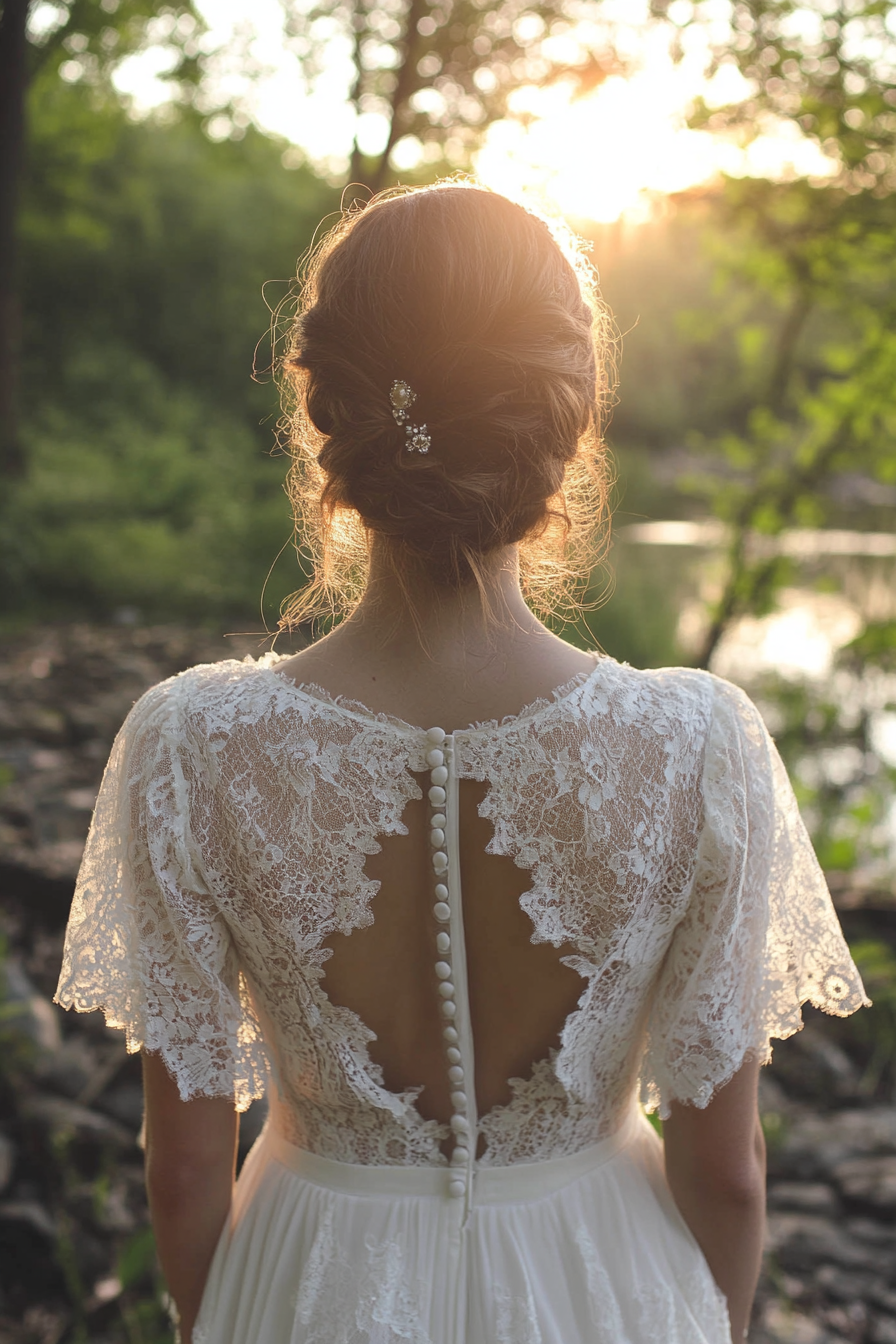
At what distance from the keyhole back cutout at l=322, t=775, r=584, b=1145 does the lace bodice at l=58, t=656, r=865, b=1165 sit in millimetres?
17

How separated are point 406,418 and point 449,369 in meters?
0.06

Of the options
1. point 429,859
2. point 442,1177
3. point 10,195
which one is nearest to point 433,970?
point 429,859

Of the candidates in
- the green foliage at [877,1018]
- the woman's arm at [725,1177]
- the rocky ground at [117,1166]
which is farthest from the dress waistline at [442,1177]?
the green foliage at [877,1018]

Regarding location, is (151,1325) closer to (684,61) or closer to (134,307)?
(684,61)

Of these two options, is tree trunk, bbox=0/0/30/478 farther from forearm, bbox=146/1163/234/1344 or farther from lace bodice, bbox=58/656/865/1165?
forearm, bbox=146/1163/234/1344

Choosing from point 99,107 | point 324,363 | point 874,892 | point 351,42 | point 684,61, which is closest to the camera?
point 324,363

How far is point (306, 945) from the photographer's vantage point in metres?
1.10

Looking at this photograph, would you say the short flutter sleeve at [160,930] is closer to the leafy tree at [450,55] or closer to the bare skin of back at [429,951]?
the bare skin of back at [429,951]

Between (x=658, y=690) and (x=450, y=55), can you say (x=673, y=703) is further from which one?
(x=450, y=55)

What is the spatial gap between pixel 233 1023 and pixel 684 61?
616 centimetres

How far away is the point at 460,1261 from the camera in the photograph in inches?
47.2

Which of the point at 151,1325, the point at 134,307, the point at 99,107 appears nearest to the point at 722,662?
the point at 151,1325

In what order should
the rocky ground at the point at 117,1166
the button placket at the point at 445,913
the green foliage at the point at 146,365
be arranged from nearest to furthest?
the button placket at the point at 445,913, the rocky ground at the point at 117,1166, the green foliage at the point at 146,365

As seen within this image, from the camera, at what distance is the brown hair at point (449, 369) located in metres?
0.96
